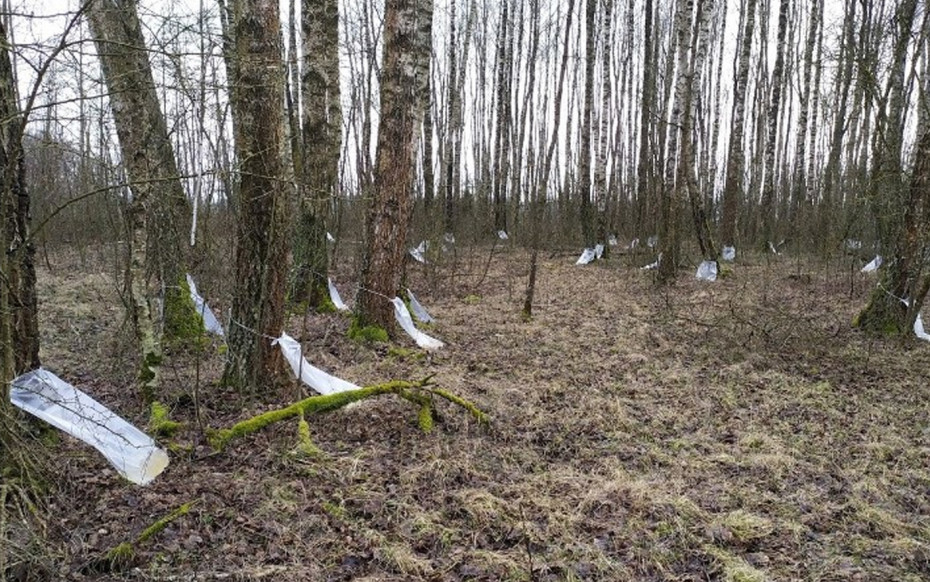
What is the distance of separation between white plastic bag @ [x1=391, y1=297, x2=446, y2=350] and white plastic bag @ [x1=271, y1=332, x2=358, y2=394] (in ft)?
6.19

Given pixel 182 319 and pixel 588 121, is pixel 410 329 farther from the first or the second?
pixel 588 121

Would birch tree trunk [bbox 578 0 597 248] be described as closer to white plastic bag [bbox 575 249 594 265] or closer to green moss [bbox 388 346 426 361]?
white plastic bag [bbox 575 249 594 265]

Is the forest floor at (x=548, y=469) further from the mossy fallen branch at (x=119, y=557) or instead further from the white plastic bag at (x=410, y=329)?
the white plastic bag at (x=410, y=329)

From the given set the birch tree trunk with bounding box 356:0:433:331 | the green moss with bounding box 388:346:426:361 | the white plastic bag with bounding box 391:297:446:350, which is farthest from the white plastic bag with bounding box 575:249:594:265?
the green moss with bounding box 388:346:426:361

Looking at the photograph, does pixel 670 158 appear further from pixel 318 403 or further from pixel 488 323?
pixel 318 403

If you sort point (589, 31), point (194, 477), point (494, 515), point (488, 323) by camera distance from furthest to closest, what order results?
point (589, 31)
point (488, 323)
point (194, 477)
point (494, 515)

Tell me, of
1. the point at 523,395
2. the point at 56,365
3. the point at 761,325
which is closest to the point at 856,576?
the point at 523,395

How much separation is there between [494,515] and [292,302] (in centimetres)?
515

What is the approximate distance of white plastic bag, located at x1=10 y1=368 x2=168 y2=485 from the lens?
320cm

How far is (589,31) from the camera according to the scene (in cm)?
1383

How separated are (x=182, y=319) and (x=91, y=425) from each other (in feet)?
9.15

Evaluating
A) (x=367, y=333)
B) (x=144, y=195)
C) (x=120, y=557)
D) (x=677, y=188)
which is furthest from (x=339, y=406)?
(x=677, y=188)

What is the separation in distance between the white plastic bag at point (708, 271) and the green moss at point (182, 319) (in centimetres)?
827

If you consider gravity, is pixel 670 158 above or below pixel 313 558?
above
